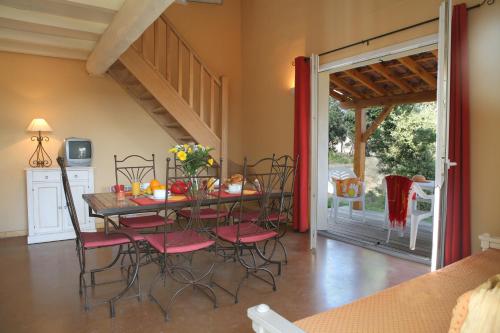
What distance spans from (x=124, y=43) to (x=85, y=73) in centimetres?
194

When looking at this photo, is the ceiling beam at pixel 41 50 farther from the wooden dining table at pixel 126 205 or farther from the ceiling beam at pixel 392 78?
the ceiling beam at pixel 392 78

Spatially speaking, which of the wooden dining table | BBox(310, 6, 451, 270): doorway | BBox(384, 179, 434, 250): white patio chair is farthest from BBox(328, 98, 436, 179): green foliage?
the wooden dining table

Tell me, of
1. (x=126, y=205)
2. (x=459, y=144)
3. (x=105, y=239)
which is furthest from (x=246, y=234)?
(x=459, y=144)

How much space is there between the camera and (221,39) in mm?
6086

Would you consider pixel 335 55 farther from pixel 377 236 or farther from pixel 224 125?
pixel 377 236

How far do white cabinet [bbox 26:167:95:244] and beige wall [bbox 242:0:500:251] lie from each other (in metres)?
2.68

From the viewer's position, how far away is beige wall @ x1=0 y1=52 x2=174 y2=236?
15.3 ft

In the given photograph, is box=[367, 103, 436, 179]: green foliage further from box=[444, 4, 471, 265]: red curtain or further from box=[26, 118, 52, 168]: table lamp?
box=[26, 118, 52, 168]: table lamp

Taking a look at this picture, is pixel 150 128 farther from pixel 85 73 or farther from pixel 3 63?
pixel 3 63

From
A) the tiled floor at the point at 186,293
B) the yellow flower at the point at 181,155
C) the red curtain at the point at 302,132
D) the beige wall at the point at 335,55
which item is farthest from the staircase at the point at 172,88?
the tiled floor at the point at 186,293

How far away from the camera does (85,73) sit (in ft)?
16.6

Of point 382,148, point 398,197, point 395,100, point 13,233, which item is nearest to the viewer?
point 398,197

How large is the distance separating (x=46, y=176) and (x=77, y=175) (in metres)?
0.34

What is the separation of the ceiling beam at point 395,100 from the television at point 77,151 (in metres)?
4.79
